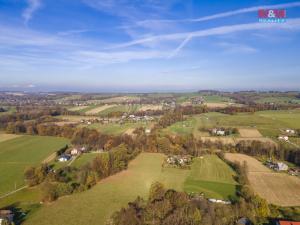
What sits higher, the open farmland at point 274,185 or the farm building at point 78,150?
the farm building at point 78,150

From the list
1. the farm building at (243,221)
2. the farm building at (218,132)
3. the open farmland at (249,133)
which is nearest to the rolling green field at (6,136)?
the farm building at (218,132)

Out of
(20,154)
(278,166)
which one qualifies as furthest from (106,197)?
(278,166)

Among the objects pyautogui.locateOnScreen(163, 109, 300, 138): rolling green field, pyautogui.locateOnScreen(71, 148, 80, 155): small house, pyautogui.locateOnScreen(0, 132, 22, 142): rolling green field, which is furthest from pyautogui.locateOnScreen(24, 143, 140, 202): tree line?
pyautogui.locateOnScreen(163, 109, 300, 138): rolling green field

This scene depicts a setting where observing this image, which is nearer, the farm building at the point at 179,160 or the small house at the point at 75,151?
the farm building at the point at 179,160

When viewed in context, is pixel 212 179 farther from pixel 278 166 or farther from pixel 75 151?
pixel 75 151

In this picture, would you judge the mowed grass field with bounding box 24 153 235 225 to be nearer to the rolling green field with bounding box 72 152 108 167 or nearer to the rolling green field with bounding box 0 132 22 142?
the rolling green field with bounding box 72 152 108 167

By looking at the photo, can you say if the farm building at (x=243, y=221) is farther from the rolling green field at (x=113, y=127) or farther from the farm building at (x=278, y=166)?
the rolling green field at (x=113, y=127)

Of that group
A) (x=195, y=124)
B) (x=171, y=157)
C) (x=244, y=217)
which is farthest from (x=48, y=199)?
(x=195, y=124)

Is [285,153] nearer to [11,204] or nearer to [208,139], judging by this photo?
[208,139]
